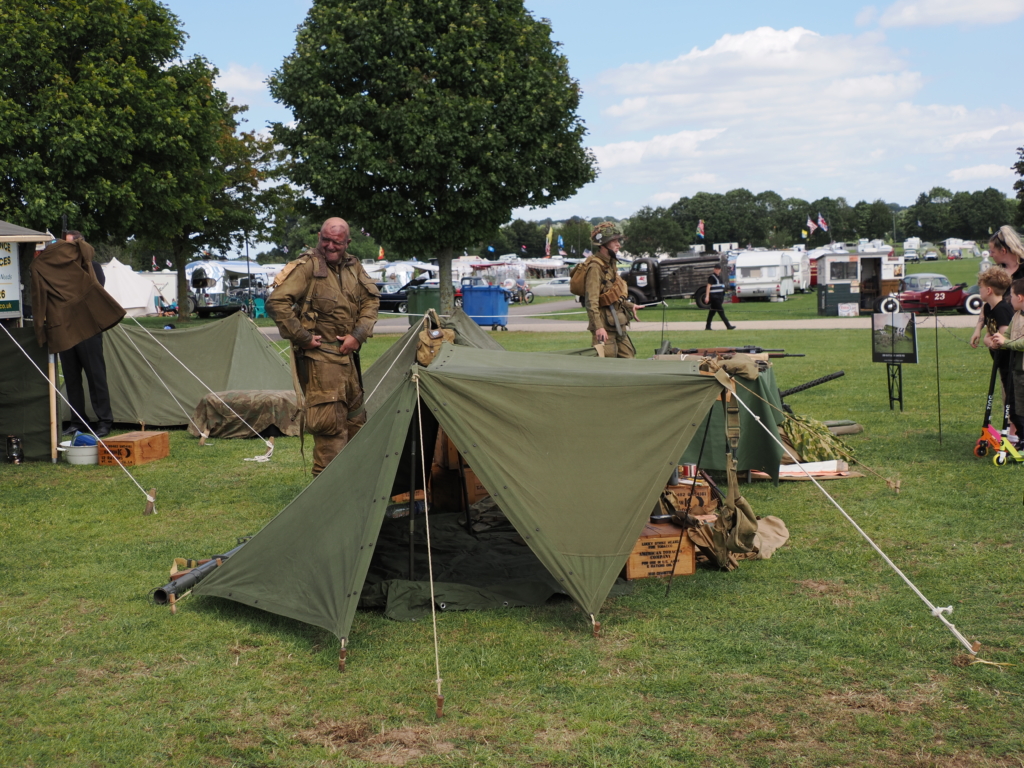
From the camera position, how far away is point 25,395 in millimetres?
9375

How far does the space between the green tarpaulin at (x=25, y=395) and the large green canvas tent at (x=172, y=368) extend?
1.60 meters

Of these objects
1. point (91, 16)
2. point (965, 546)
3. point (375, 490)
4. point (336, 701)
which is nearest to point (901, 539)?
point (965, 546)

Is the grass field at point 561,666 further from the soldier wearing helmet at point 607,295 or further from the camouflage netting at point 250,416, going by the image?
the camouflage netting at point 250,416

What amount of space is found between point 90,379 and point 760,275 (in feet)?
119

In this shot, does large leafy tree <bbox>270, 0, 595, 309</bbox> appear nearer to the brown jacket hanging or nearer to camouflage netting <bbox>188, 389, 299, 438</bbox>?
camouflage netting <bbox>188, 389, 299, 438</bbox>

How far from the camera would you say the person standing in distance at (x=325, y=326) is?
21.1 ft

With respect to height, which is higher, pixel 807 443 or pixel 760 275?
pixel 760 275

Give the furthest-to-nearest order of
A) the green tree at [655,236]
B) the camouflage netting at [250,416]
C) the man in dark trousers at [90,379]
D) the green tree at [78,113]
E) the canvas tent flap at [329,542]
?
1. the green tree at [655,236]
2. the green tree at [78,113]
3. the camouflage netting at [250,416]
4. the man in dark trousers at [90,379]
5. the canvas tent flap at [329,542]

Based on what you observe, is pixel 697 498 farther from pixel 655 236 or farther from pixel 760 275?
pixel 655 236

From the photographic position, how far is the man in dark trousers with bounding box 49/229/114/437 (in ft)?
34.5

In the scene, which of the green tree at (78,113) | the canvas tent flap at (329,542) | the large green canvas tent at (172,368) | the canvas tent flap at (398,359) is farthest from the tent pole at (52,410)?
the green tree at (78,113)

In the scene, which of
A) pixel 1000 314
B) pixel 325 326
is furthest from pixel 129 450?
pixel 1000 314

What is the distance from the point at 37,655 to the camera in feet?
15.1

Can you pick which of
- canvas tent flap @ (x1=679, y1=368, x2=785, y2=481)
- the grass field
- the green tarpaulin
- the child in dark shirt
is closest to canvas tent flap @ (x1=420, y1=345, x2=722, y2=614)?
the grass field
